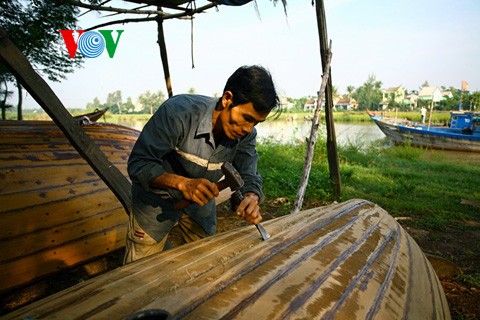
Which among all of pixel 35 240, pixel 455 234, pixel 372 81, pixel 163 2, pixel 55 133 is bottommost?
pixel 455 234

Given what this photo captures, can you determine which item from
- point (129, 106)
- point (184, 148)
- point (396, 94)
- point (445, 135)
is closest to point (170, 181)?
point (184, 148)

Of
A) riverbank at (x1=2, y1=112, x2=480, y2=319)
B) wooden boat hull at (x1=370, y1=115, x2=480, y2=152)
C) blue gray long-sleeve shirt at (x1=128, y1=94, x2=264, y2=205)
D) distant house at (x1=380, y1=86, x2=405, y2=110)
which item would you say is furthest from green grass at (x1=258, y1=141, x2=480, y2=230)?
distant house at (x1=380, y1=86, x2=405, y2=110)

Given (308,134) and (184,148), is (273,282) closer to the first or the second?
(184,148)

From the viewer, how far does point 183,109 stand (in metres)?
1.99

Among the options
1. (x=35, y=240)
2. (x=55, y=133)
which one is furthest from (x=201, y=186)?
(x=55, y=133)

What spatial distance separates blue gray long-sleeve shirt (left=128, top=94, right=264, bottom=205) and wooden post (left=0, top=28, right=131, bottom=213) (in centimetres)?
73

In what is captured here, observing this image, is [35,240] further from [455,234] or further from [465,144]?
[465,144]

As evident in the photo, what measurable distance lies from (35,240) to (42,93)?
1324 mm

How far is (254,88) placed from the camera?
186 centimetres

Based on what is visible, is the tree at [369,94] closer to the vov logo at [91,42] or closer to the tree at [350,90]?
the tree at [350,90]

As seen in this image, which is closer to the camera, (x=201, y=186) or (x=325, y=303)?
(x=325, y=303)

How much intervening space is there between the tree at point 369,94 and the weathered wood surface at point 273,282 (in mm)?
79898

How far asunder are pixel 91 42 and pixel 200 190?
258 inches

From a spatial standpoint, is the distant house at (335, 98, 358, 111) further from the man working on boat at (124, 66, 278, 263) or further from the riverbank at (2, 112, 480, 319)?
the man working on boat at (124, 66, 278, 263)
